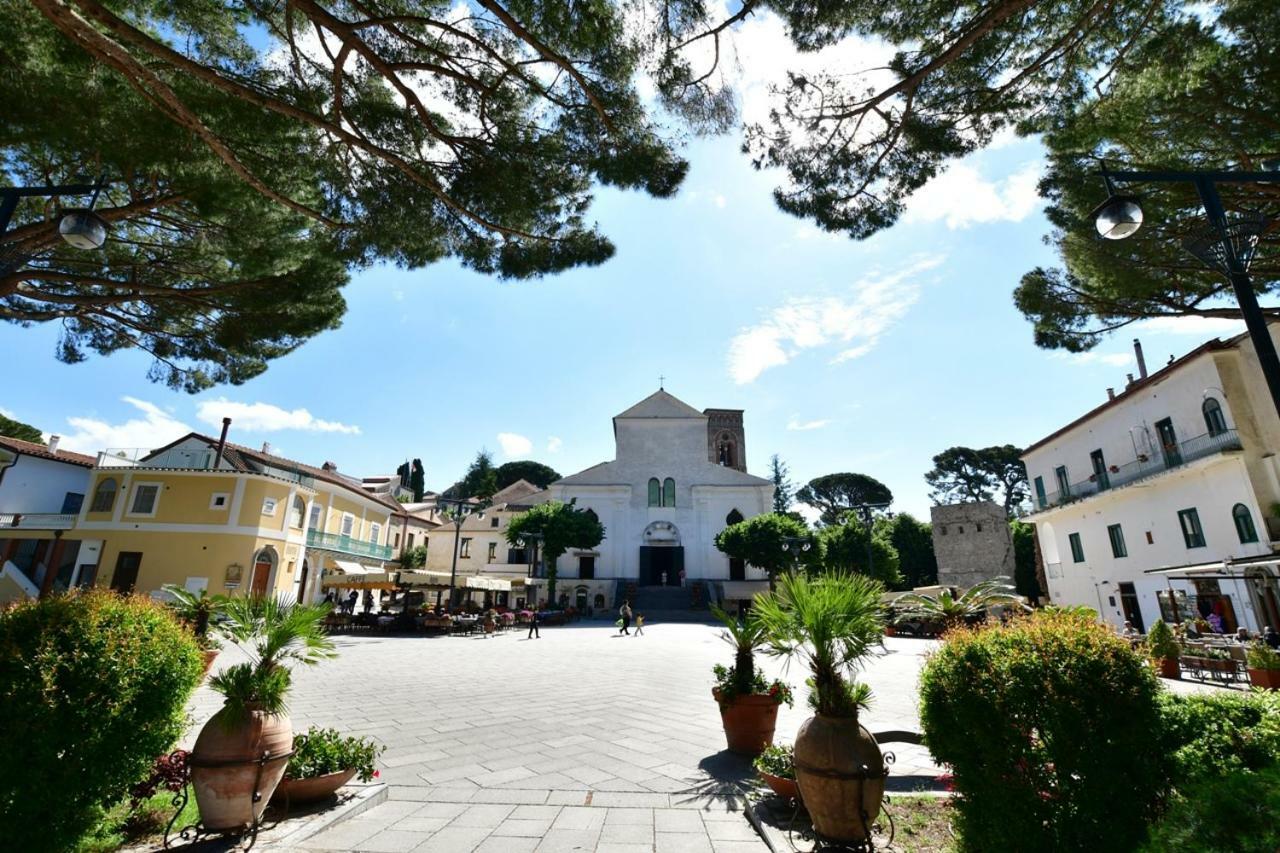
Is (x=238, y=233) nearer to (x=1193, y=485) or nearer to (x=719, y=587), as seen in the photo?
(x=1193, y=485)

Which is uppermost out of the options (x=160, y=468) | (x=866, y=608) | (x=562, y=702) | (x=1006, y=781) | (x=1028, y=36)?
(x=1028, y=36)

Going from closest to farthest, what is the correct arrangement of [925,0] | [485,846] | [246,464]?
1. [485,846]
2. [925,0]
3. [246,464]

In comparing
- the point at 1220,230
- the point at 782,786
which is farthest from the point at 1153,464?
the point at 782,786

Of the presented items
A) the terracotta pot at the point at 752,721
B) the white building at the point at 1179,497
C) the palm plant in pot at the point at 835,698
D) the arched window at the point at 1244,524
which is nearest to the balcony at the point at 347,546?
the terracotta pot at the point at 752,721

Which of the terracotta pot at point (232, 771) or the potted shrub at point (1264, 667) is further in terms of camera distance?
the potted shrub at point (1264, 667)

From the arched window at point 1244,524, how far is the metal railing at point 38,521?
40.1m

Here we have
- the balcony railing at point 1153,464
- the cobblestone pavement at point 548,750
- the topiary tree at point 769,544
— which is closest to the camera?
the cobblestone pavement at point 548,750

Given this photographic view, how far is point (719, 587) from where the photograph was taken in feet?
109

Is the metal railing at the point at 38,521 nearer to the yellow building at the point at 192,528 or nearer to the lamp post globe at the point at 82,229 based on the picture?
the yellow building at the point at 192,528

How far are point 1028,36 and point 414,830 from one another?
1003cm

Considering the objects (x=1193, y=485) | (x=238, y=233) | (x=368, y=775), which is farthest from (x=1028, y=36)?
(x=1193, y=485)

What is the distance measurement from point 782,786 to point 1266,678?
9.98 m

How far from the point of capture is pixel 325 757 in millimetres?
4273

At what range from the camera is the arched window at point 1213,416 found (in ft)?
53.0
